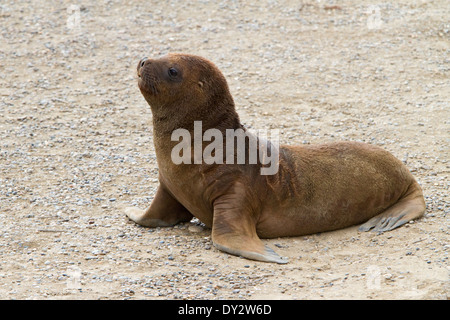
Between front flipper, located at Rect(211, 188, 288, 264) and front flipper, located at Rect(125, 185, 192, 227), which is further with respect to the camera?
front flipper, located at Rect(125, 185, 192, 227)

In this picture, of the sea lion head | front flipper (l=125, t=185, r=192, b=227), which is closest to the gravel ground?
front flipper (l=125, t=185, r=192, b=227)

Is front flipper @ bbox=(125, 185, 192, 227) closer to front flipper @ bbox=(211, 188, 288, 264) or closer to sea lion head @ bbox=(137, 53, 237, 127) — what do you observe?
front flipper @ bbox=(211, 188, 288, 264)

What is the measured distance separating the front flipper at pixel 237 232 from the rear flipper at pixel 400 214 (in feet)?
3.29

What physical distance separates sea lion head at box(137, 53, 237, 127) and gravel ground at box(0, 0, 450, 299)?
102 centimetres

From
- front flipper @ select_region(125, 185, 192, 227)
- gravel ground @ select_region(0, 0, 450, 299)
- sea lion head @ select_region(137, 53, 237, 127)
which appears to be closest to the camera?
gravel ground @ select_region(0, 0, 450, 299)

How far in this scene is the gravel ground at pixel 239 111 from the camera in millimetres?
5184

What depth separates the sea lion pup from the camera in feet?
19.0

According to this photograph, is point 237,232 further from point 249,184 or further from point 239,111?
point 239,111

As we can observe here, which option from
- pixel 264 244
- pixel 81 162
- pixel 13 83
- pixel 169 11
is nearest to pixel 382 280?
pixel 264 244

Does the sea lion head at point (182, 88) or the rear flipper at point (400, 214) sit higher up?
the sea lion head at point (182, 88)

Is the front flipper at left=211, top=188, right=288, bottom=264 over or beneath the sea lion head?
beneath

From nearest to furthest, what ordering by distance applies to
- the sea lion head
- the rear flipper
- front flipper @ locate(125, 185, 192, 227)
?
1. the sea lion head
2. the rear flipper
3. front flipper @ locate(125, 185, 192, 227)

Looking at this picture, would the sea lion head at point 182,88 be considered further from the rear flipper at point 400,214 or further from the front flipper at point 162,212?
the rear flipper at point 400,214

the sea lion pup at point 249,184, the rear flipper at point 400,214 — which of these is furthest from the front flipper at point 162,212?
the rear flipper at point 400,214
